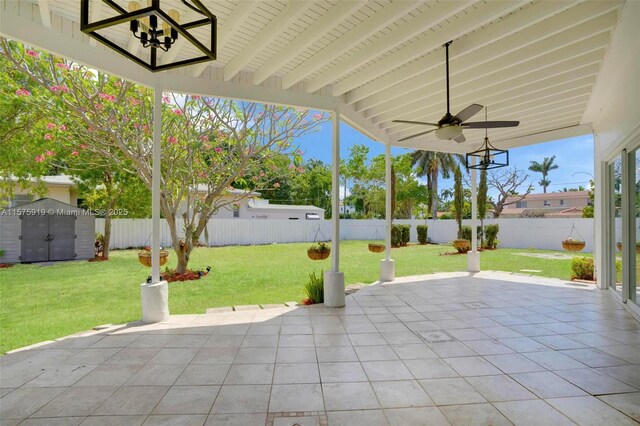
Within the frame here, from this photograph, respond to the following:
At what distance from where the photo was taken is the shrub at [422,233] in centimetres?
1620

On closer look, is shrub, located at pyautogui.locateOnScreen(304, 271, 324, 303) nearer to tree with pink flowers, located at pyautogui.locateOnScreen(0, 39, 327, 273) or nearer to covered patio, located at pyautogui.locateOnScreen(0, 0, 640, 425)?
covered patio, located at pyautogui.locateOnScreen(0, 0, 640, 425)

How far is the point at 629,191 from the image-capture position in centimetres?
431

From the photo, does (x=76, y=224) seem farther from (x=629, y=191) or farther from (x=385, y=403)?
(x=629, y=191)

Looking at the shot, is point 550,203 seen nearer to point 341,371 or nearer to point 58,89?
point 341,371

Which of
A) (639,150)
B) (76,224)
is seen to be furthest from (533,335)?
(76,224)

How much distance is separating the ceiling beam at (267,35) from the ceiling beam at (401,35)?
987 millimetres

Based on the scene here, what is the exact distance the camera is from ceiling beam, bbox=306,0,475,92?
9.41 feet

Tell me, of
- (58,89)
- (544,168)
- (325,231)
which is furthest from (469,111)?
(544,168)

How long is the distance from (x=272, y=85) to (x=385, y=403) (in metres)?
3.95

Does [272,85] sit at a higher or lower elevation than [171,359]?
higher

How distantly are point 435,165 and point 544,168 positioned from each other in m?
22.3

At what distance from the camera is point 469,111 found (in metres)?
3.82

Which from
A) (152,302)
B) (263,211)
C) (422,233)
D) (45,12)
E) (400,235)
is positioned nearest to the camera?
(45,12)

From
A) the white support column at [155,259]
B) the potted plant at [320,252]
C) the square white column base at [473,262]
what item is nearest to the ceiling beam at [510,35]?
the white support column at [155,259]
